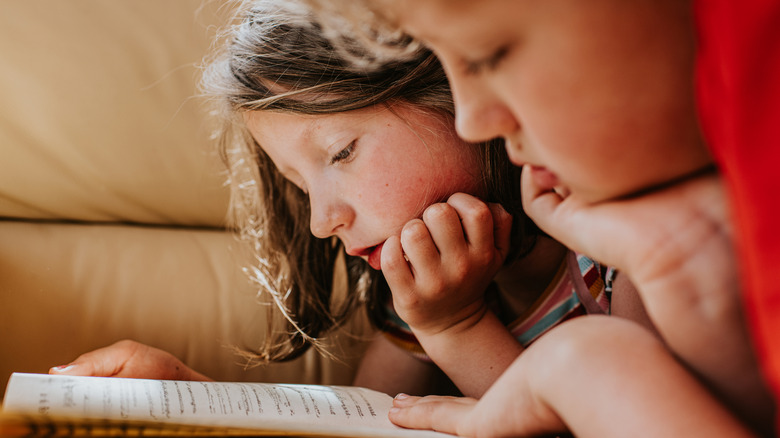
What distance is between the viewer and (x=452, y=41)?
0.47 m

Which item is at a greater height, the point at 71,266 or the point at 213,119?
the point at 213,119

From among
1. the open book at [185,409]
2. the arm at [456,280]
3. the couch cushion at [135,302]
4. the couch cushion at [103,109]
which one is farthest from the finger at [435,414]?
the couch cushion at [103,109]

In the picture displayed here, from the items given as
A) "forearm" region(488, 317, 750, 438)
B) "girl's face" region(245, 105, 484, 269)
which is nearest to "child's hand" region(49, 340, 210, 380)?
"girl's face" region(245, 105, 484, 269)

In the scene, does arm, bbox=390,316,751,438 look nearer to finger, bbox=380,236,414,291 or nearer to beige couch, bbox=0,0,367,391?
finger, bbox=380,236,414,291

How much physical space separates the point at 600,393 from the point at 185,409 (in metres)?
0.38

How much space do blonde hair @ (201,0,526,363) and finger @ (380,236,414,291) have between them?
0.49 ft

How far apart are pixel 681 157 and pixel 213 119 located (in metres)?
0.77

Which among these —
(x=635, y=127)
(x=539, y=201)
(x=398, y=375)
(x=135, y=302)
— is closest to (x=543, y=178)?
(x=539, y=201)

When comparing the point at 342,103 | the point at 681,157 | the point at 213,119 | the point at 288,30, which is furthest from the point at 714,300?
the point at 213,119

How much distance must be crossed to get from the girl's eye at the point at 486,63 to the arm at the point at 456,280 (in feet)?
0.93

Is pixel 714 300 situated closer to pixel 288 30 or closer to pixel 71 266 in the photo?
pixel 288 30

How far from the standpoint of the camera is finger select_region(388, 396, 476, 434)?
621 millimetres

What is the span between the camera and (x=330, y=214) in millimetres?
797

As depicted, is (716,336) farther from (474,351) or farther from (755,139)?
(474,351)
